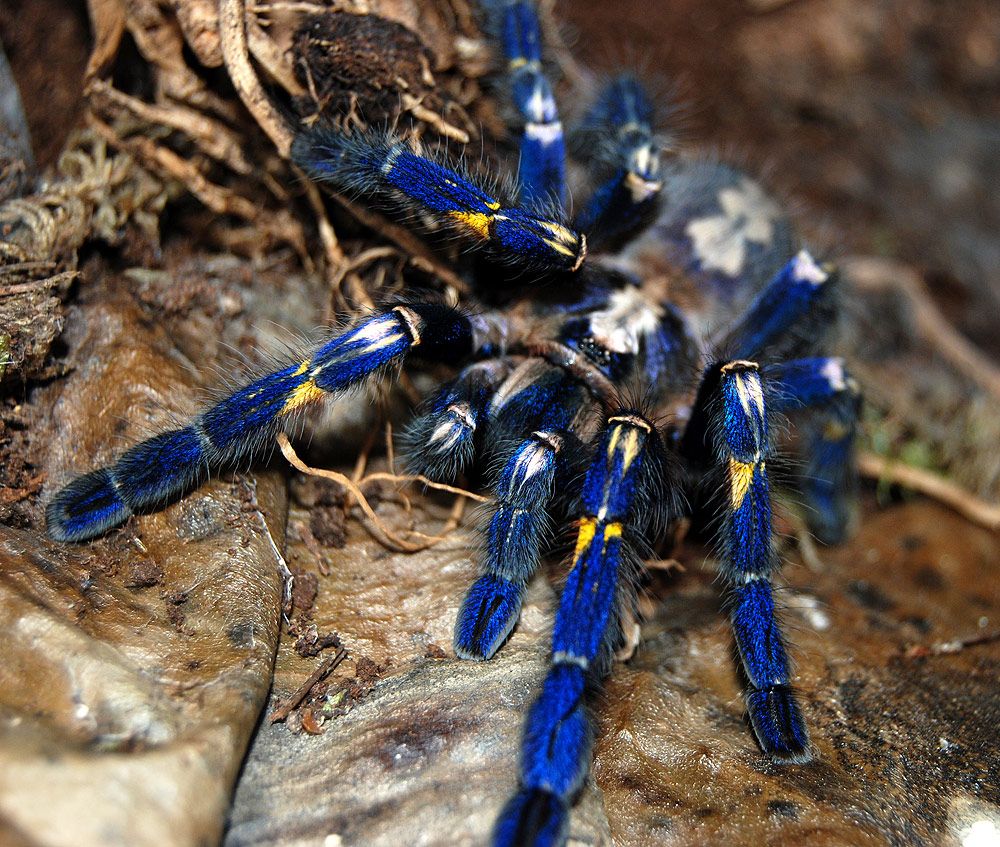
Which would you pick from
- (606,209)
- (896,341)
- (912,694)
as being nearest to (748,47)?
(896,341)

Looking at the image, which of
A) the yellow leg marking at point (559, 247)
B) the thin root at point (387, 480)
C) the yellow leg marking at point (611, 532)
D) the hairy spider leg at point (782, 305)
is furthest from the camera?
the hairy spider leg at point (782, 305)

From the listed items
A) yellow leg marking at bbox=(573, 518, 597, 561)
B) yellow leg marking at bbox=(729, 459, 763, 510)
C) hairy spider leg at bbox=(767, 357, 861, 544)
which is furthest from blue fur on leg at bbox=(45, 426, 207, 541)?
hairy spider leg at bbox=(767, 357, 861, 544)

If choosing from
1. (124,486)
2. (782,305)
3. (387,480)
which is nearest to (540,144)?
(782,305)

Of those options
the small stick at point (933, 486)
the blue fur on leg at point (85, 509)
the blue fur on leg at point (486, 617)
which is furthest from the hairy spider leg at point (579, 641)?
the small stick at point (933, 486)

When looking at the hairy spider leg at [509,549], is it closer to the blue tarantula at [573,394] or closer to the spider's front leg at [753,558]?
the blue tarantula at [573,394]

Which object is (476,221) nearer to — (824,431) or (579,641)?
(579,641)

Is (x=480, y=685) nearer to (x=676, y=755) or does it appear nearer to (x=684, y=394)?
(x=676, y=755)

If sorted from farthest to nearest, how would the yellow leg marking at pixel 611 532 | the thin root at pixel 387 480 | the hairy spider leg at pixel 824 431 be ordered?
the hairy spider leg at pixel 824 431
the thin root at pixel 387 480
the yellow leg marking at pixel 611 532
